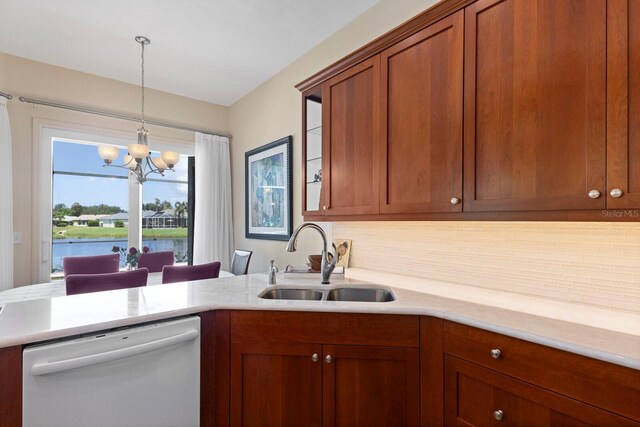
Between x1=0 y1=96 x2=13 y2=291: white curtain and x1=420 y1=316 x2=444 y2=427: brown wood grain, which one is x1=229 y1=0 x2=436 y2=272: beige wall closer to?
x1=420 y1=316 x2=444 y2=427: brown wood grain

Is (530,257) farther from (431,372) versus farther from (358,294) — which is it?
(358,294)

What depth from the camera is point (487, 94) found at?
1387mm

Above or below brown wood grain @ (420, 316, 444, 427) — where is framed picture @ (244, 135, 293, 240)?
above

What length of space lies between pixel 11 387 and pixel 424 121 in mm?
2026

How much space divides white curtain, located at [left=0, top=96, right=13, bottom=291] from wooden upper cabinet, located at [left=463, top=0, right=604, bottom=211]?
379 centimetres

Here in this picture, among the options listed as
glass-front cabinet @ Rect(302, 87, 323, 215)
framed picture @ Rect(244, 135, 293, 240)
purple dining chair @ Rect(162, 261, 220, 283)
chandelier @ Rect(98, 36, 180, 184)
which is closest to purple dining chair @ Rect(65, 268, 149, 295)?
purple dining chair @ Rect(162, 261, 220, 283)

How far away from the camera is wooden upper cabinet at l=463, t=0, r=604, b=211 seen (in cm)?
111

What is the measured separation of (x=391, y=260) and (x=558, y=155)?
1192mm

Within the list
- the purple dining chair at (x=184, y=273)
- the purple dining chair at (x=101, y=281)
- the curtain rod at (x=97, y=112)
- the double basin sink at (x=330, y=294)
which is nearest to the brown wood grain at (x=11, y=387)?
the purple dining chair at (x=101, y=281)

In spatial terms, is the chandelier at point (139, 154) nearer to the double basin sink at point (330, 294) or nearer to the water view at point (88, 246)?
the water view at point (88, 246)

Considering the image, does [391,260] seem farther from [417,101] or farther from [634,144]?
[634,144]

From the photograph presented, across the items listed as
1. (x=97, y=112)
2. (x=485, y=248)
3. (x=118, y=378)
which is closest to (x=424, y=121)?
(x=485, y=248)

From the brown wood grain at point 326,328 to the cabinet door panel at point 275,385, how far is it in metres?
0.05

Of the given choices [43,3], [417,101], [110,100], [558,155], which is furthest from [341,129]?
[110,100]
